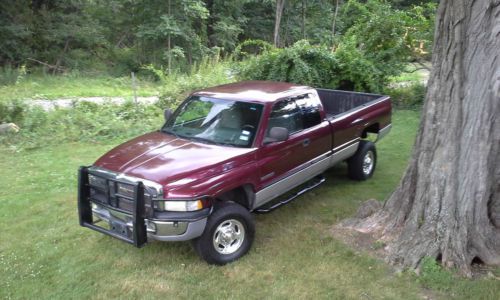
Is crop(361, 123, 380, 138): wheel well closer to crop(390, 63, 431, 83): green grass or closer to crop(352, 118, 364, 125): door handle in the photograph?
crop(352, 118, 364, 125): door handle

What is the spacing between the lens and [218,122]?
5.62 metres

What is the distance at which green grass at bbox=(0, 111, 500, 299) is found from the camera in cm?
442

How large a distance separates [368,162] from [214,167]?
3846mm

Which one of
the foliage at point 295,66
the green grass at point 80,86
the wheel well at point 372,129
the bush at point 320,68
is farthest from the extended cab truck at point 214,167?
the green grass at point 80,86

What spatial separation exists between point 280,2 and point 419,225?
3070 cm

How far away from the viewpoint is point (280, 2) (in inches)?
1316

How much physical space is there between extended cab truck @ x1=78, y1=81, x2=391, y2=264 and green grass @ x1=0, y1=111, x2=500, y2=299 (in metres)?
0.33

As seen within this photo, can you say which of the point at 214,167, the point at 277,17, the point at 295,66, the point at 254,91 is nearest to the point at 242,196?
the point at 214,167

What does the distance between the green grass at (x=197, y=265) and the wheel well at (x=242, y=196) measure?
505 mm

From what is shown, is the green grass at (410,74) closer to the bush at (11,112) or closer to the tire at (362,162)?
the tire at (362,162)

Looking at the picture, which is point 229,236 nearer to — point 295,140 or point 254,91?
point 295,140

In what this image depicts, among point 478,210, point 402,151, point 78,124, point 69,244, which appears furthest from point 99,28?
point 478,210

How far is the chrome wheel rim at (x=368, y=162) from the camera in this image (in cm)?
773

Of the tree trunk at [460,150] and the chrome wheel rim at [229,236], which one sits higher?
the tree trunk at [460,150]
